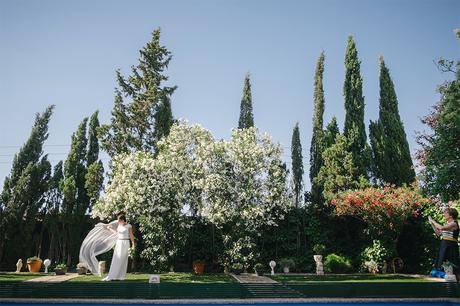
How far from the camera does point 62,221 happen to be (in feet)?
73.5

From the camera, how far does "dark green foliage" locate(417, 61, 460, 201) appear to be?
11172mm

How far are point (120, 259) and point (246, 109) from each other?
21.2m

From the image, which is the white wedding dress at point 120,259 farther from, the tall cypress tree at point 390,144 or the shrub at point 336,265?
the tall cypress tree at point 390,144

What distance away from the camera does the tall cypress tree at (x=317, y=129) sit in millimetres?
26359

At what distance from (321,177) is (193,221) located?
395 inches

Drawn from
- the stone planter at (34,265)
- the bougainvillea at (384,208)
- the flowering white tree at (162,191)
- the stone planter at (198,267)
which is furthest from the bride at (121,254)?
the bougainvillea at (384,208)

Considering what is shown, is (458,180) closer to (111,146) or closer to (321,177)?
(321,177)

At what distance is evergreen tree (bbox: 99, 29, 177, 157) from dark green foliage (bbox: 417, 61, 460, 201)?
15687 millimetres

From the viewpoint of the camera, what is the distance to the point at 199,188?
18141mm

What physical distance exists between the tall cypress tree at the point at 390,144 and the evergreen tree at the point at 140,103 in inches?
603

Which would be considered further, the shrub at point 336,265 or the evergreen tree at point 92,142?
the evergreen tree at point 92,142

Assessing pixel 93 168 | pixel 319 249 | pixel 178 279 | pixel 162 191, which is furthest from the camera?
pixel 93 168

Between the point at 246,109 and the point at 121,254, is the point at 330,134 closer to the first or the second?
the point at 246,109

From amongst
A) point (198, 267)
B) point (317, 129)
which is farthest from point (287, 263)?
point (317, 129)
